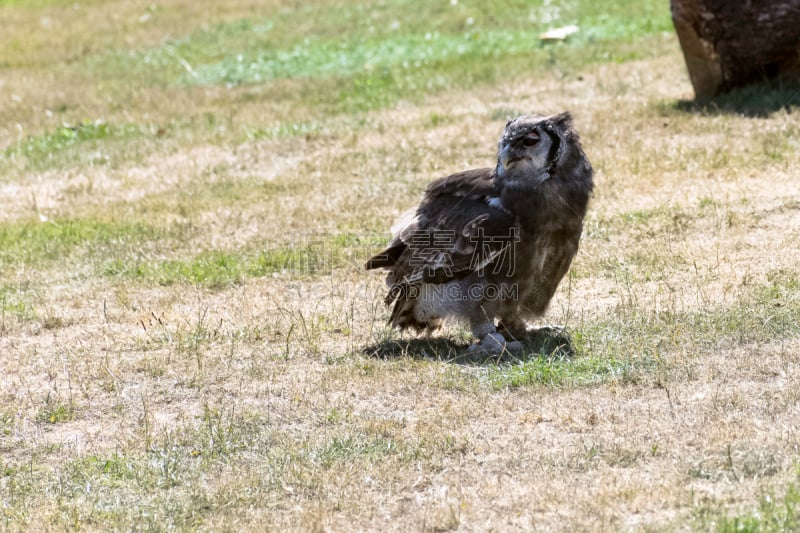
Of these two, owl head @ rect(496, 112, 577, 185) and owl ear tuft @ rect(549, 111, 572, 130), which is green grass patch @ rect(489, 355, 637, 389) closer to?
owl head @ rect(496, 112, 577, 185)

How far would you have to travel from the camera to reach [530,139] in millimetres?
7664

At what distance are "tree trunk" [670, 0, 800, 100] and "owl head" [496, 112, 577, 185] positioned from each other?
6.60 metres

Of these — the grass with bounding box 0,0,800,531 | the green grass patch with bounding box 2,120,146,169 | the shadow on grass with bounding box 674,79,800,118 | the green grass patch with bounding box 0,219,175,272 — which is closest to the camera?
the grass with bounding box 0,0,800,531

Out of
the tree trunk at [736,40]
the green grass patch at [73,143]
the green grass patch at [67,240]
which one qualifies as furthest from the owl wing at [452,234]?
the green grass patch at [73,143]

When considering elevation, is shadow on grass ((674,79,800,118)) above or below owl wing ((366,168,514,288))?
below

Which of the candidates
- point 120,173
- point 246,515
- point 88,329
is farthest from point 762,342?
point 120,173

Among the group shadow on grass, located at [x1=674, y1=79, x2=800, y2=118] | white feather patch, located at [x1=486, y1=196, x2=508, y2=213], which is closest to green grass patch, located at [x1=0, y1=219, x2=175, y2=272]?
white feather patch, located at [x1=486, y1=196, x2=508, y2=213]

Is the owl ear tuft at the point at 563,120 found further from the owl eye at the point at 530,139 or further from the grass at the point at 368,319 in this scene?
the grass at the point at 368,319

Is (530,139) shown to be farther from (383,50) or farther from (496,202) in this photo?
(383,50)

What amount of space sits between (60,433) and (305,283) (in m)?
3.26

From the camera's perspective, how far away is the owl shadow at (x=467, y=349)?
25.4 ft

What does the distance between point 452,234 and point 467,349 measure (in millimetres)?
862

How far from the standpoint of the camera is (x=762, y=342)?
7473 mm

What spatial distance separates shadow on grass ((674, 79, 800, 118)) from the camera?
Result: 13.3 metres
